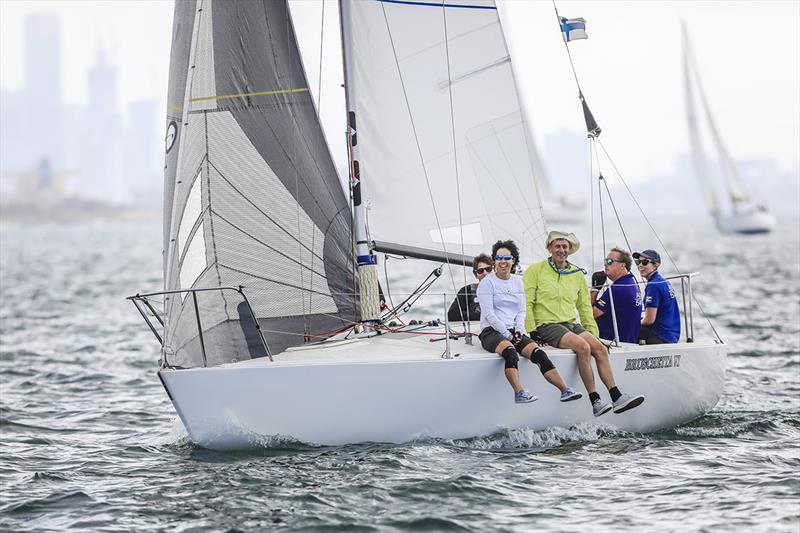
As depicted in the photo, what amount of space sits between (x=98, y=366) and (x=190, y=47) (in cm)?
623

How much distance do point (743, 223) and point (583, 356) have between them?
53383 mm

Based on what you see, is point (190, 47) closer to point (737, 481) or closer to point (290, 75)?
point (290, 75)

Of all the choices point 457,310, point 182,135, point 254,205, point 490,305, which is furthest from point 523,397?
point 182,135

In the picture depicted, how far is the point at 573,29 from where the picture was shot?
32.8 ft

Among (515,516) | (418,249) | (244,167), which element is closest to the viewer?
(515,516)

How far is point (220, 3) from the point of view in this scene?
335 inches

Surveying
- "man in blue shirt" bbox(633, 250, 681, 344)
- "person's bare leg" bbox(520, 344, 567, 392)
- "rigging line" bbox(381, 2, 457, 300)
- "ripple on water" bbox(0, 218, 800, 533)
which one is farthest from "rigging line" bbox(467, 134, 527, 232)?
"ripple on water" bbox(0, 218, 800, 533)

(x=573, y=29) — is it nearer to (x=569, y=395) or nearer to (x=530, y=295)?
(x=530, y=295)

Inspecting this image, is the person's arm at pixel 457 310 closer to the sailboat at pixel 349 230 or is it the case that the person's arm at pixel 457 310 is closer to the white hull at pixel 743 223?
the sailboat at pixel 349 230

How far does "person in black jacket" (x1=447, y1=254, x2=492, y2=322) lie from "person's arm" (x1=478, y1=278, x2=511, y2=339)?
0.76m

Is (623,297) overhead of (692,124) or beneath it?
beneath

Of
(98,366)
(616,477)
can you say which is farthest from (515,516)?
(98,366)

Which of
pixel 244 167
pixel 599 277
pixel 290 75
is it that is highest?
pixel 290 75

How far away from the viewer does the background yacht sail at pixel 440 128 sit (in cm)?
914
